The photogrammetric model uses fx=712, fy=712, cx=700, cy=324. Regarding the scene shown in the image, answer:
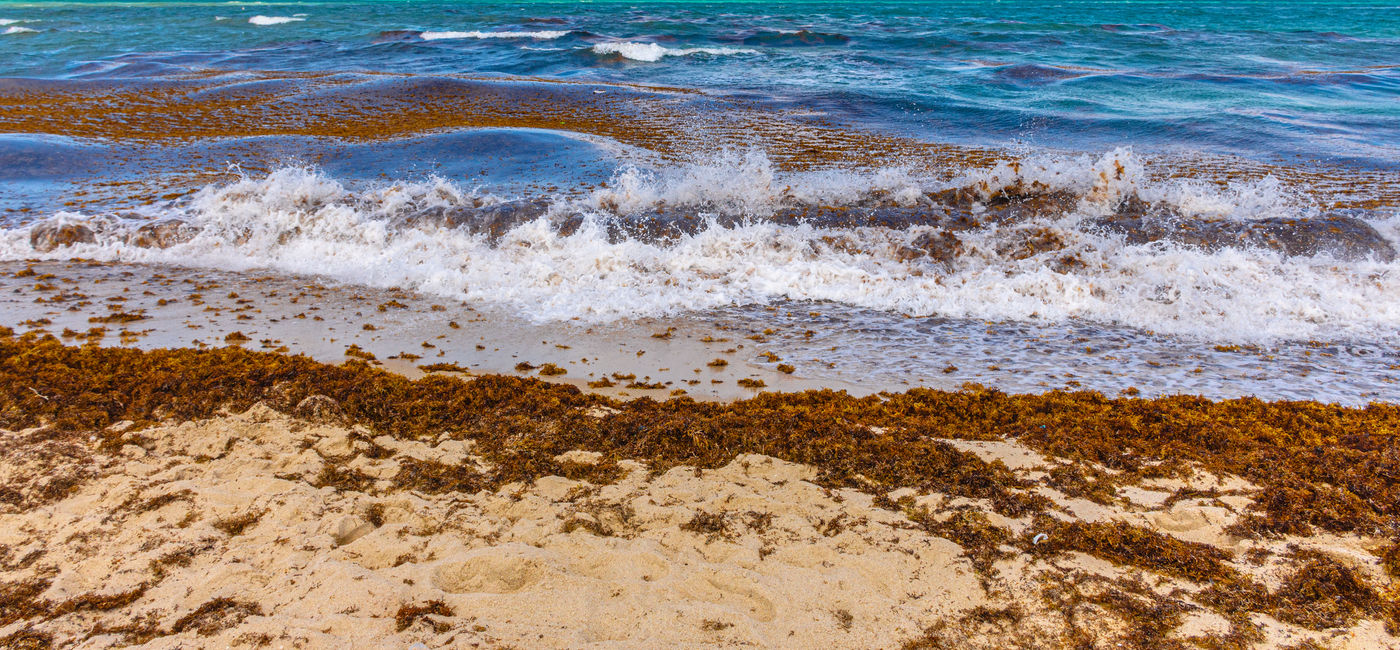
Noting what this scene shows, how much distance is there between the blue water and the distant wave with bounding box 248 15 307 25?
0.75m

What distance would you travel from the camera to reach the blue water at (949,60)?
13828mm

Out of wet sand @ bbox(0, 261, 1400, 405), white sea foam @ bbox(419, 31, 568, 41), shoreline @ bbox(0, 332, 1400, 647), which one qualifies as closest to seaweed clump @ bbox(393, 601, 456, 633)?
shoreline @ bbox(0, 332, 1400, 647)

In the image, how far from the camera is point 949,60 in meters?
23.2

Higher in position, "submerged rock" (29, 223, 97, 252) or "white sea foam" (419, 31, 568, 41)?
"white sea foam" (419, 31, 568, 41)

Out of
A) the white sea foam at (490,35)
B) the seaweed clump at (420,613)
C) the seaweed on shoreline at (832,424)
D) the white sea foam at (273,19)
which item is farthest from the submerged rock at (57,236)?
the white sea foam at (273,19)

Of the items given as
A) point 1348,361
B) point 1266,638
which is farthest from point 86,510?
point 1348,361

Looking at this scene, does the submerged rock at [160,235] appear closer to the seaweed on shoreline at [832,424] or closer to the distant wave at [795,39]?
the seaweed on shoreline at [832,424]

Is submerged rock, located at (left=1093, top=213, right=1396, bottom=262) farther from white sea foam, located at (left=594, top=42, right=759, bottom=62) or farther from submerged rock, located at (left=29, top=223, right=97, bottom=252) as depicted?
white sea foam, located at (left=594, top=42, right=759, bottom=62)

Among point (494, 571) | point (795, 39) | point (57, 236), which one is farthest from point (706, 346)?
point (795, 39)

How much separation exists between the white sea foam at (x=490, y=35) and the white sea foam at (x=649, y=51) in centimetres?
385

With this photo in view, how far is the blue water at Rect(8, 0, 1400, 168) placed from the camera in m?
13.8

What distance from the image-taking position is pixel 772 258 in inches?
283

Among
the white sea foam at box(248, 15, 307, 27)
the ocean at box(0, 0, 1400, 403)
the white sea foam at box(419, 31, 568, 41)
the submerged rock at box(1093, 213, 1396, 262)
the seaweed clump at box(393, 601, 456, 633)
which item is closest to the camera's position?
the seaweed clump at box(393, 601, 456, 633)

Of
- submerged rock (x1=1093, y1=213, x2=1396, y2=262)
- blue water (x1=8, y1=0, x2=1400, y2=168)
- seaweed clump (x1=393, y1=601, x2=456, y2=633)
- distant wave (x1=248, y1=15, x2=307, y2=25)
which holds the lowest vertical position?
seaweed clump (x1=393, y1=601, x2=456, y2=633)
